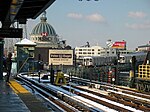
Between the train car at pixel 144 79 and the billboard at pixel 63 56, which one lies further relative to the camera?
the billboard at pixel 63 56

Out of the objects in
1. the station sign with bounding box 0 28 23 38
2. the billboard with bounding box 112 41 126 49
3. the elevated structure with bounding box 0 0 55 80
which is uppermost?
the billboard with bounding box 112 41 126 49

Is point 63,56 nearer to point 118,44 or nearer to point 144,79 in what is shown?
point 118,44

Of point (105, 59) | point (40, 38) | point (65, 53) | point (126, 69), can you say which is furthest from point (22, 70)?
point (40, 38)

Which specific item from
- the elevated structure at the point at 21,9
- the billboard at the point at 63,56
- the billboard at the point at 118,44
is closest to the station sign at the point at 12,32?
the elevated structure at the point at 21,9

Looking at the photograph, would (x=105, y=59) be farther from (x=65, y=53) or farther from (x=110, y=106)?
(x=110, y=106)

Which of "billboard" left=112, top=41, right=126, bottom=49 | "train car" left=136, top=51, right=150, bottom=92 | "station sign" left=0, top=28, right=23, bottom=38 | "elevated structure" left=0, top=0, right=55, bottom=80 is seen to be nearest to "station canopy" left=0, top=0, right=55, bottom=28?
"elevated structure" left=0, top=0, right=55, bottom=80

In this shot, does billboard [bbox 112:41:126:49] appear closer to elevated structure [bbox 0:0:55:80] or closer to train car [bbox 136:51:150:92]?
train car [bbox 136:51:150:92]

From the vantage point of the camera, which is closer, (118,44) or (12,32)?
(12,32)

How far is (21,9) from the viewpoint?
16.9m

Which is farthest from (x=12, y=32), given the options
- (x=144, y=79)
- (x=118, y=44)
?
(x=118, y=44)

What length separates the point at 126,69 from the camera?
183 ft

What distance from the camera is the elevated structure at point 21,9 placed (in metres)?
13.5

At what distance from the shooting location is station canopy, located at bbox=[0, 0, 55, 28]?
44.1ft

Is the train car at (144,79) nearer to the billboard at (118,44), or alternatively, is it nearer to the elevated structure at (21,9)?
the elevated structure at (21,9)
